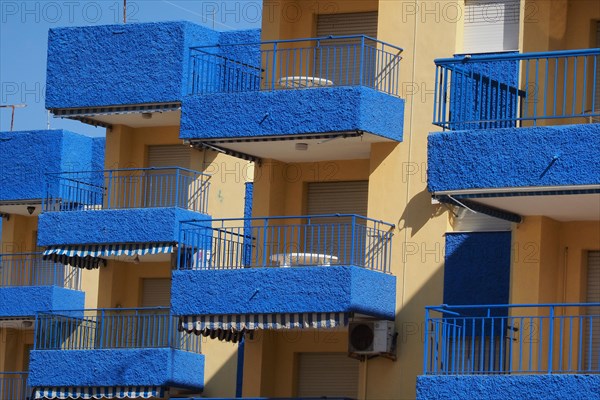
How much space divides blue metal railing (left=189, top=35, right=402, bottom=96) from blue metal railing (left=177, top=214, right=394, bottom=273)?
236cm

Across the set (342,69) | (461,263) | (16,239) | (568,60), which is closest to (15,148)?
(16,239)

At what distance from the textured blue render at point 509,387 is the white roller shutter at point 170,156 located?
12.9 meters

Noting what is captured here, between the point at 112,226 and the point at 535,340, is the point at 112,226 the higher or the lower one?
the higher one

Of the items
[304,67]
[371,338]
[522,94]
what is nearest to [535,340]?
[522,94]

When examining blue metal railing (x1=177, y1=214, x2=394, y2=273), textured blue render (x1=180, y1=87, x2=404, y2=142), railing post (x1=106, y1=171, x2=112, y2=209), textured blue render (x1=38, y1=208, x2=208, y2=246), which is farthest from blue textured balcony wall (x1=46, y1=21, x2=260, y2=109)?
textured blue render (x1=180, y1=87, x2=404, y2=142)

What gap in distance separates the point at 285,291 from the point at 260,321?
742 mm

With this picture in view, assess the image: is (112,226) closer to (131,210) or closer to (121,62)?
(131,210)

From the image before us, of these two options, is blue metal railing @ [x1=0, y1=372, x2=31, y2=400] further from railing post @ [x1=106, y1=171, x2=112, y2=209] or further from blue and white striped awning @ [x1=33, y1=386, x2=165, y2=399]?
railing post @ [x1=106, y1=171, x2=112, y2=209]

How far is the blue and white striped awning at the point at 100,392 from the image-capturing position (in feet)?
122

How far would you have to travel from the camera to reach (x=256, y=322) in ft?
109

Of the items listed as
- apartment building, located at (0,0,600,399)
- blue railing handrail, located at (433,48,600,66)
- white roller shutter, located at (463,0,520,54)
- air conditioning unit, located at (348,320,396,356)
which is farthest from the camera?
white roller shutter, located at (463,0,520,54)

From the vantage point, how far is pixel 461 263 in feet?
107

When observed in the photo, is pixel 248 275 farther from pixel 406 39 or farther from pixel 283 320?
pixel 406 39

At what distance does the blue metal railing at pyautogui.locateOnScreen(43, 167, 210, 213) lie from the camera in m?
38.8
